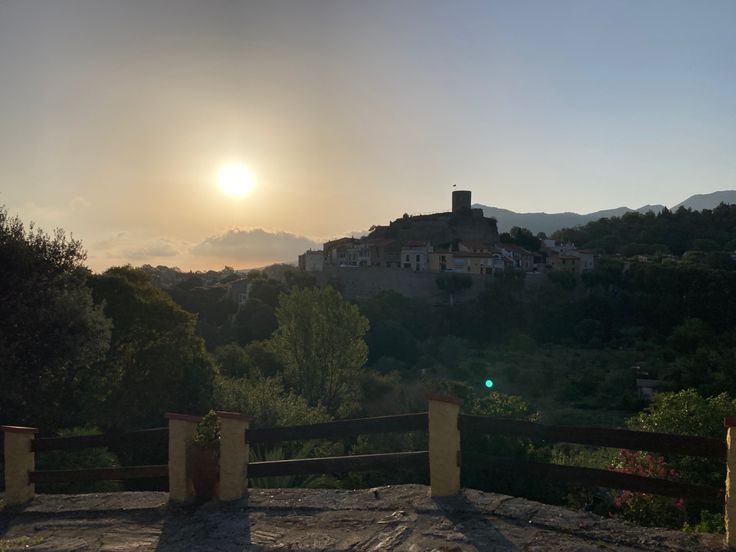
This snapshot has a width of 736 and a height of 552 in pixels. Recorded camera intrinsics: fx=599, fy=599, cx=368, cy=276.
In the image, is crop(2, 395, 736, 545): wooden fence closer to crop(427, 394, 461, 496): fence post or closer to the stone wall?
crop(427, 394, 461, 496): fence post

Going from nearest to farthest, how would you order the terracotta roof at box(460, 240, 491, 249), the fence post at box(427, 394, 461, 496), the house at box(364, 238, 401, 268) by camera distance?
the fence post at box(427, 394, 461, 496) < the terracotta roof at box(460, 240, 491, 249) < the house at box(364, 238, 401, 268)

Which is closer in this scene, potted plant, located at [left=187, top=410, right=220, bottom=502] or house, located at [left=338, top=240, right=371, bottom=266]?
potted plant, located at [left=187, top=410, right=220, bottom=502]

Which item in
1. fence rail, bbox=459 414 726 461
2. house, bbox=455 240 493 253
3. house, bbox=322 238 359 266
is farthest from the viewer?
house, bbox=322 238 359 266

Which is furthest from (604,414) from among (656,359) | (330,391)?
(330,391)

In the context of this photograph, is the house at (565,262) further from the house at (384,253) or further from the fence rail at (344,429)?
the fence rail at (344,429)

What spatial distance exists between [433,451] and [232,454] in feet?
6.32

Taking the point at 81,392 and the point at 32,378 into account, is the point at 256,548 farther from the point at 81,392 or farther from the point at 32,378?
the point at 81,392

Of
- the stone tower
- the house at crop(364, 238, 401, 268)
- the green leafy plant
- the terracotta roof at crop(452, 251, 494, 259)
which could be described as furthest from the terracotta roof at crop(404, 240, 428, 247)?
the green leafy plant

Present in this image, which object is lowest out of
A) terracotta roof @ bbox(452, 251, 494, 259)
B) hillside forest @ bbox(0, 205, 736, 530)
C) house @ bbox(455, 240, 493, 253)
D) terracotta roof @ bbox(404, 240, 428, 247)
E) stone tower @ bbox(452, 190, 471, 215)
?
hillside forest @ bbox(0, 205, 736, 530)

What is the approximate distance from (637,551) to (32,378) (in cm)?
1217

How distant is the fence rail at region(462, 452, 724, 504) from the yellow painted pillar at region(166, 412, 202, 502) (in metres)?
2.67

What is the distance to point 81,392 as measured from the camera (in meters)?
17.9

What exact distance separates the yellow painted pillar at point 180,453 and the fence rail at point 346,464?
621mm

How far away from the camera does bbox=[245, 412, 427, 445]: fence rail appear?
17.8ft
